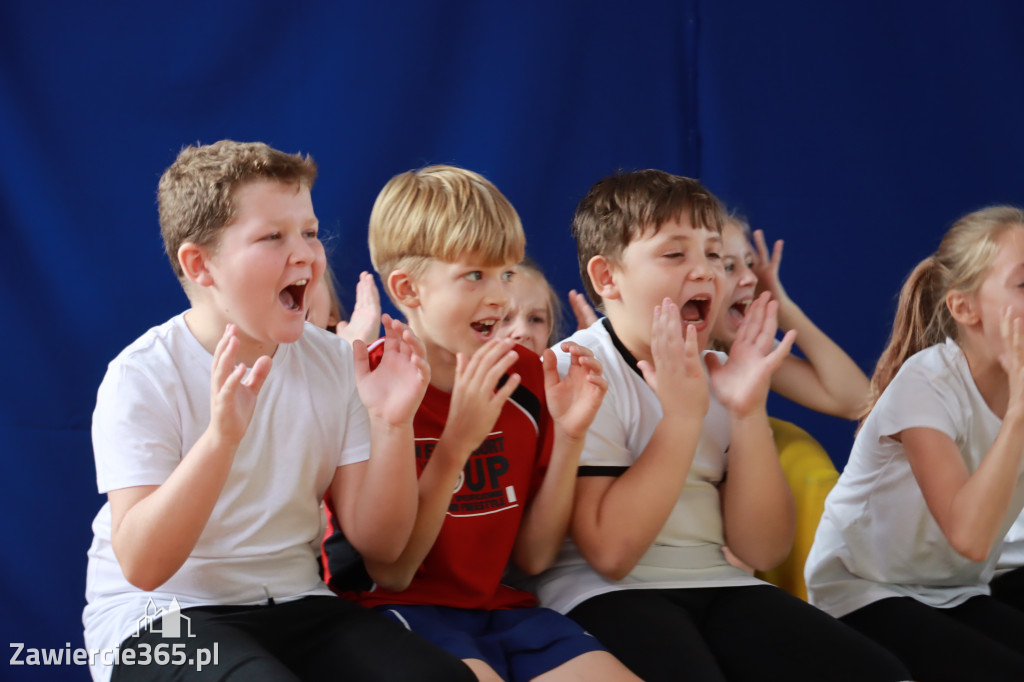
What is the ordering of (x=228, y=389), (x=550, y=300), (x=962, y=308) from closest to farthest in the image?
(x=228, y=389) → (x=962, y=308) → (x=550, y=300)

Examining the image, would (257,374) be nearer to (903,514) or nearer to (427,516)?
(427,516)

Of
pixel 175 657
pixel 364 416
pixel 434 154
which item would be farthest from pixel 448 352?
pixel 434 154

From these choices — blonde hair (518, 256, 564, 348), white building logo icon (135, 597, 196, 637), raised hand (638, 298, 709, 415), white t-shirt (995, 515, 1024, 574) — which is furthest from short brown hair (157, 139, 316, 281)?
white t-shirt (995, 515, 1024, 574)

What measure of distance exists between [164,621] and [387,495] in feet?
1.00

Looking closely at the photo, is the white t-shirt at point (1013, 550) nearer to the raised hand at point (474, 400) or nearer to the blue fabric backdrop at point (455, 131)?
the blue fabric backdrop at point (455, 131)

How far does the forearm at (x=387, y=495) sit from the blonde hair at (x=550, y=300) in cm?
67

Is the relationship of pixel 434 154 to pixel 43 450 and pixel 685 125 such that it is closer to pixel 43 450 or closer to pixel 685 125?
pixel 685 125

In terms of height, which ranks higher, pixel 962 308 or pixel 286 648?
pixel 962 308

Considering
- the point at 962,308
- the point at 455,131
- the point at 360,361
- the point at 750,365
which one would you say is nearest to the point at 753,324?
the point at 750,365

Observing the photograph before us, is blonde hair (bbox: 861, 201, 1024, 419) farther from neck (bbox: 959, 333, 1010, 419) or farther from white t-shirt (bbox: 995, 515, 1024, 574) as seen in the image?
white t-shirt (bbox: 995, 515, 1024, 574)

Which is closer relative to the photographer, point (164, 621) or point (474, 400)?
point (164, 621)

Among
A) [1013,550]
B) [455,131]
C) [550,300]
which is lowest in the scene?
[1013,550]

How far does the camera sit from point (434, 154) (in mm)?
2020

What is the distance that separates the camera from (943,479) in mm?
1464
